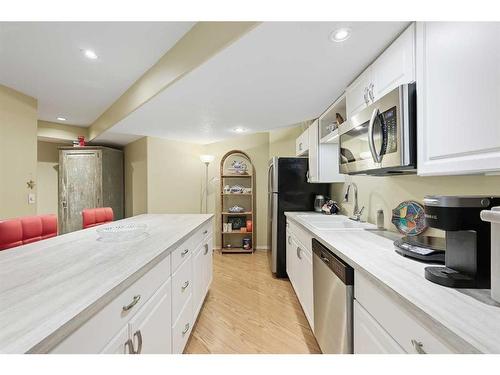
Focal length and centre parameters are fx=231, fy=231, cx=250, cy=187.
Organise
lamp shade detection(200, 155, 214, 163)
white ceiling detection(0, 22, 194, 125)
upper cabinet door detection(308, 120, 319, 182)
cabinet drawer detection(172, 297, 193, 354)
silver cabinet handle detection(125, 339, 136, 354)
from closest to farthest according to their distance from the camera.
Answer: silver cabinet handle detection(125, 339, 136, 354), cabinet drawer detection(172, 297, 193, 354), white ceiling detection(0, 22, 194, 125), upper cabinet door detection(308, 120, 319, 182), lamp shade detection(200, 155, 214, 163)

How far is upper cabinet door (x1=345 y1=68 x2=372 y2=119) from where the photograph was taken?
1606 mm

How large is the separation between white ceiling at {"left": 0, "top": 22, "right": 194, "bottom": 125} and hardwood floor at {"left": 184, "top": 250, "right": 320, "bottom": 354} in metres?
2.43

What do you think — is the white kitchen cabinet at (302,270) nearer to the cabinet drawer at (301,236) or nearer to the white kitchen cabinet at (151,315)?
the cabinet drawer at (301,236)

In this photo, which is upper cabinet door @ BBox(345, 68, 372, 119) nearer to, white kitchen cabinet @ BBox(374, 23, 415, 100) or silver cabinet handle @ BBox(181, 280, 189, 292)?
white kitchen cabinet @ BBox(374, 23, 415, 100)

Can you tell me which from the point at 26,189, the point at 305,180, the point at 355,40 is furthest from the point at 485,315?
the point at 26,189

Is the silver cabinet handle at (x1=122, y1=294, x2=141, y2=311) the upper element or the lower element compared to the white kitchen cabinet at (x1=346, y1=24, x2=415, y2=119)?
lower

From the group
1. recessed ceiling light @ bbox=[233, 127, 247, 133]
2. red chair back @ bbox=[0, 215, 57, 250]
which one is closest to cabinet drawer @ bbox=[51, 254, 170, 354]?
red chair back @ bbox=[0, 215, 57, 250]

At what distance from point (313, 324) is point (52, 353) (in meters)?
1.65

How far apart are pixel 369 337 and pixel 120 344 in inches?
39.5

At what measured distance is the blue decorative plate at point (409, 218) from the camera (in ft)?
4.95

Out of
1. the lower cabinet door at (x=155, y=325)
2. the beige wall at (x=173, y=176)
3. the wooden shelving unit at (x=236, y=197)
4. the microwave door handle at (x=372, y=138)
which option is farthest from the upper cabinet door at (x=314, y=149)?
the beige wall at (x=173, y=176)

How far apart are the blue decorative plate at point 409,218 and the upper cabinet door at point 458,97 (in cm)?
55

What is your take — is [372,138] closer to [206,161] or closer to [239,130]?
[239,130]

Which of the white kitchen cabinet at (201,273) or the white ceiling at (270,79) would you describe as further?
the white kitchen cabinet at (201,273)
